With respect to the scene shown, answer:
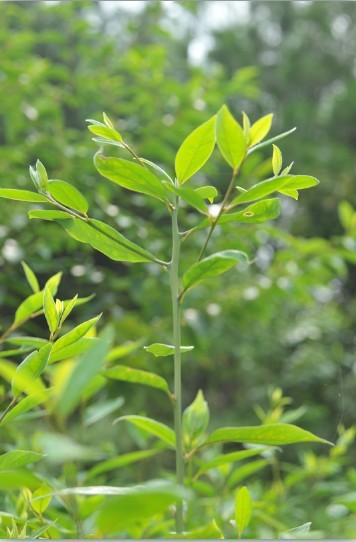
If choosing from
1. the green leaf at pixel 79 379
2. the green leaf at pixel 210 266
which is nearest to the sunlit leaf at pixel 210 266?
the green leaf at pixel 210 266

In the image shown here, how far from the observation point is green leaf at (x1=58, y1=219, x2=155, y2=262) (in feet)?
0.95

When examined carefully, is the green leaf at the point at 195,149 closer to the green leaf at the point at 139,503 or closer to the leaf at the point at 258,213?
the leaf at the point at 258,213

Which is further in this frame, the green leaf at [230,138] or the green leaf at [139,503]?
the green leaf at [230,138]

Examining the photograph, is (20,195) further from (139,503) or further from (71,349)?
(139,503)

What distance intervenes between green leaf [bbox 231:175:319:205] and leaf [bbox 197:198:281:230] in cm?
1

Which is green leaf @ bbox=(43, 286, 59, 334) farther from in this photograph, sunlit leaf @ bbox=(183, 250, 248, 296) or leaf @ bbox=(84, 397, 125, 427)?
leaf @ bbox=(84, 397, 125, 427)

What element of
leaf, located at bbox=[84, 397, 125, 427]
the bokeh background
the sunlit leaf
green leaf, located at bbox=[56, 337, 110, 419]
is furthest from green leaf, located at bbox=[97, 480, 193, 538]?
leaf, located at bbox=[84, 397, 125, 427]

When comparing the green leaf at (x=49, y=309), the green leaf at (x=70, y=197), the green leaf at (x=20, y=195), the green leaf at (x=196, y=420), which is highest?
the green leaf at (x=70, y=197)

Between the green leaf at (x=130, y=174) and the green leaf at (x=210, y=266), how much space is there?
0.11 ft

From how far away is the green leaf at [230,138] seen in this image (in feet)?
0.85

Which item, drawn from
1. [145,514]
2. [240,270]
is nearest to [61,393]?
[145,514]

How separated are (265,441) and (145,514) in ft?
0.47

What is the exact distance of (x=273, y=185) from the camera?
0.27 metres

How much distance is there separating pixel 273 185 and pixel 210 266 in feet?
0.14
